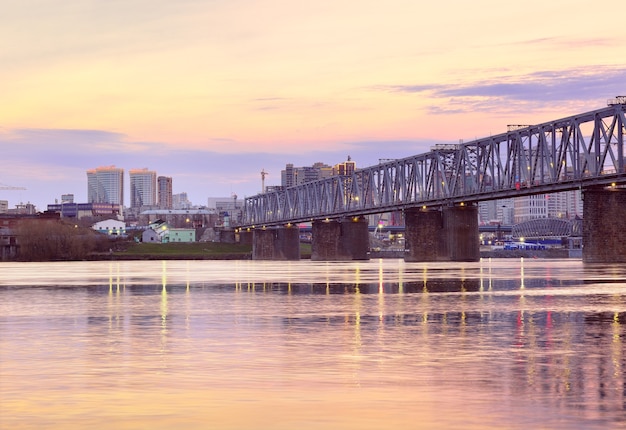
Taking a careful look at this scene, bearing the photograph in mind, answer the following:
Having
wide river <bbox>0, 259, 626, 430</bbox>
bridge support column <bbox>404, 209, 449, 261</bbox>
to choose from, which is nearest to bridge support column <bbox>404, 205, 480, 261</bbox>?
bridge support column <bbox>404, 209, 449, 261</bbox>

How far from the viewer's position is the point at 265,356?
21859 millimetres

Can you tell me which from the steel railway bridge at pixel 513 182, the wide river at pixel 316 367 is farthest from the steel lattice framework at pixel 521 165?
the wide river at pixel 316 367

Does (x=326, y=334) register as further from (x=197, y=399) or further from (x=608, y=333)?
(x=197, y=399)

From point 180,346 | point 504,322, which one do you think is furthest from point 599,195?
point 180,346

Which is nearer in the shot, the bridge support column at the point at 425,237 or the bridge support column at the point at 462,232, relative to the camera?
the bridge support column at the point at 462,232

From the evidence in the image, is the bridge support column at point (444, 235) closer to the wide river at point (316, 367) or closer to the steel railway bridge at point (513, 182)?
the steel railway bridge at point (513, 182)

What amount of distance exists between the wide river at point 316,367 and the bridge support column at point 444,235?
121 meters

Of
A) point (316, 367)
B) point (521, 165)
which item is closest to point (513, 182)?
point (521, 165)

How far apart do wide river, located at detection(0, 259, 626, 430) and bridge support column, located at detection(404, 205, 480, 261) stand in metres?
121

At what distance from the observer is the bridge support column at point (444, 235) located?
520 ft

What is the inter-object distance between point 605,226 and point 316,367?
104 meters

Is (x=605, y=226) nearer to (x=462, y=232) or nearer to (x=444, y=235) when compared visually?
(x=462, y=232)

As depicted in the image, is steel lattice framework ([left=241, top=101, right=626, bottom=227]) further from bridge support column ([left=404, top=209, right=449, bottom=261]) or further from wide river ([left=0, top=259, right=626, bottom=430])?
wide river ([left=0, top=259, right=626, bottom=430])

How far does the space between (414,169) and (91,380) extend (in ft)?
598
